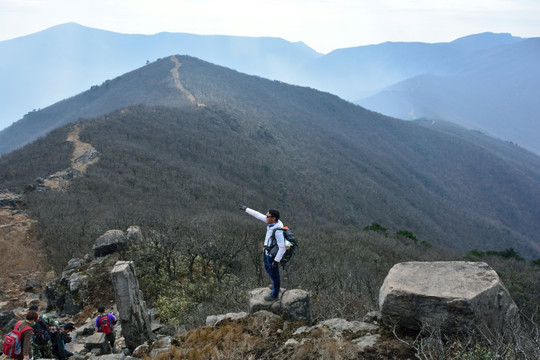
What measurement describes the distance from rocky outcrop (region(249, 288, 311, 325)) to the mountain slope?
1609 cm

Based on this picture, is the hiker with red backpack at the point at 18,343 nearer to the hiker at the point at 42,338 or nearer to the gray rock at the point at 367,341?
the hiker at the point at 42,338

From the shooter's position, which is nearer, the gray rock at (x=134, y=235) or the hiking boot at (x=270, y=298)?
the hiking boot at (x=270, y=298)

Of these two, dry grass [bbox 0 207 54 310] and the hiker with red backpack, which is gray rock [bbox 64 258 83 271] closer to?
dry grass [bbox 0 207 54 310]

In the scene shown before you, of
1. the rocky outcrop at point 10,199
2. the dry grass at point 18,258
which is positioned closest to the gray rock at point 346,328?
the dry grass at point 18,258

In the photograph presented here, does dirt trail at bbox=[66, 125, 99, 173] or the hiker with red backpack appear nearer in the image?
the hiker with red backpack

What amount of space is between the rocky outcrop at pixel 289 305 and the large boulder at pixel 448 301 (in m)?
1.89

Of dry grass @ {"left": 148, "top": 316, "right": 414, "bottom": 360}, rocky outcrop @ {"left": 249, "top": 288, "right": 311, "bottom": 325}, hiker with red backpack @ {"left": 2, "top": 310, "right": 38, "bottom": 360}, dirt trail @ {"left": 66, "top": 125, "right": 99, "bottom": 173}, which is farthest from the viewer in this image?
dirt trail @ {"left": 66, "top": 125, "right": 99, "bottom": 173}

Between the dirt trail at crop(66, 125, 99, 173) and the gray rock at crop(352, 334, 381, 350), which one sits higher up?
the dirt trail at crop(66, 125, 99, 173)

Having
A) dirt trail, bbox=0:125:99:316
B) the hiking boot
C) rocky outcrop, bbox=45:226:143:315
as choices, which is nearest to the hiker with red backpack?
the hiking boot

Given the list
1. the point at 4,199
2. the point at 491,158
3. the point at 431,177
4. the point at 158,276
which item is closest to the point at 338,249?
the point at 158,276

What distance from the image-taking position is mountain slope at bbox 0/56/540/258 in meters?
38.0

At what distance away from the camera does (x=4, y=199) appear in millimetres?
26875

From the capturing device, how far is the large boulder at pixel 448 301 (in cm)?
621

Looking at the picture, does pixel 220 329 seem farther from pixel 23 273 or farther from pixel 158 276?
pixel 23 273
